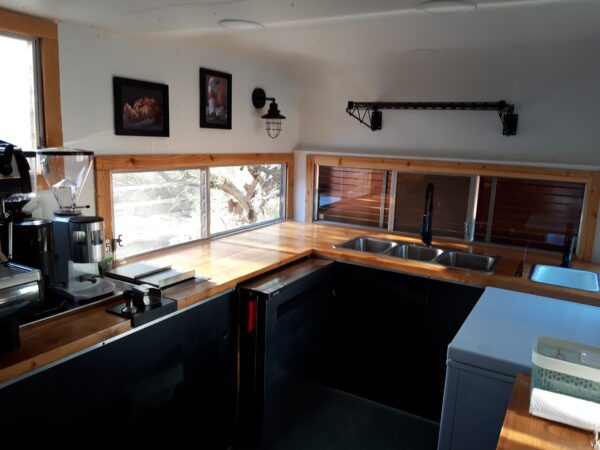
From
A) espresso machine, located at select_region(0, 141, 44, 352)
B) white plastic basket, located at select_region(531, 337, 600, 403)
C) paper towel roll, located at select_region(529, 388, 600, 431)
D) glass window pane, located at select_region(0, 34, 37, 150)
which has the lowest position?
paper towel roll, located at select_region(529, 388, 600, 431)

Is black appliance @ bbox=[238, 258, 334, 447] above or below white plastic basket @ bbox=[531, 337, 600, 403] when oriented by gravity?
below

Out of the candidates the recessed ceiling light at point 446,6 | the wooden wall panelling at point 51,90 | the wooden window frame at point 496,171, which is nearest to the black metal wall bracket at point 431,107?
the wooden window frame at point 496,171

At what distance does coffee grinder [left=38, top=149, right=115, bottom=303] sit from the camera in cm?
177

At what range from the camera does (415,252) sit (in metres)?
3.07

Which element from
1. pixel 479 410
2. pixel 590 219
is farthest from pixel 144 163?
pixel 590 219

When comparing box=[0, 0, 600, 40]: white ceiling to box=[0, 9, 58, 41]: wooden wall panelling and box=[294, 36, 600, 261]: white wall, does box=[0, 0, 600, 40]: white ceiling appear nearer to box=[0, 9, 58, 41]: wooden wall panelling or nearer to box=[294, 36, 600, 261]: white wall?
box=[0, 9, 58, 41]: wooden wall panelling

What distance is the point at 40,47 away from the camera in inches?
77.7

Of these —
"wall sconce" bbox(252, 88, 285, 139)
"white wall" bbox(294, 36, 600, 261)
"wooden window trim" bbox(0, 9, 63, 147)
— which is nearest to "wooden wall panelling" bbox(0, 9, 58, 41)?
"wooden window trim" bbox(0, 9, 63, 147)

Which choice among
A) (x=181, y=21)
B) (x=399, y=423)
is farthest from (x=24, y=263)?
(x=399, y=423)

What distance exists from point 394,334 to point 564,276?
989 mm

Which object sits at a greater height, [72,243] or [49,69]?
[49,69]

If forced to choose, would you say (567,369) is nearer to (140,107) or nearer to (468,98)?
(140,107)

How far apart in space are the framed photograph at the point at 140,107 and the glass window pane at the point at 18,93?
1.25 ft

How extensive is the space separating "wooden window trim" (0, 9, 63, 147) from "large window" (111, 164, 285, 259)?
1.24 feet
